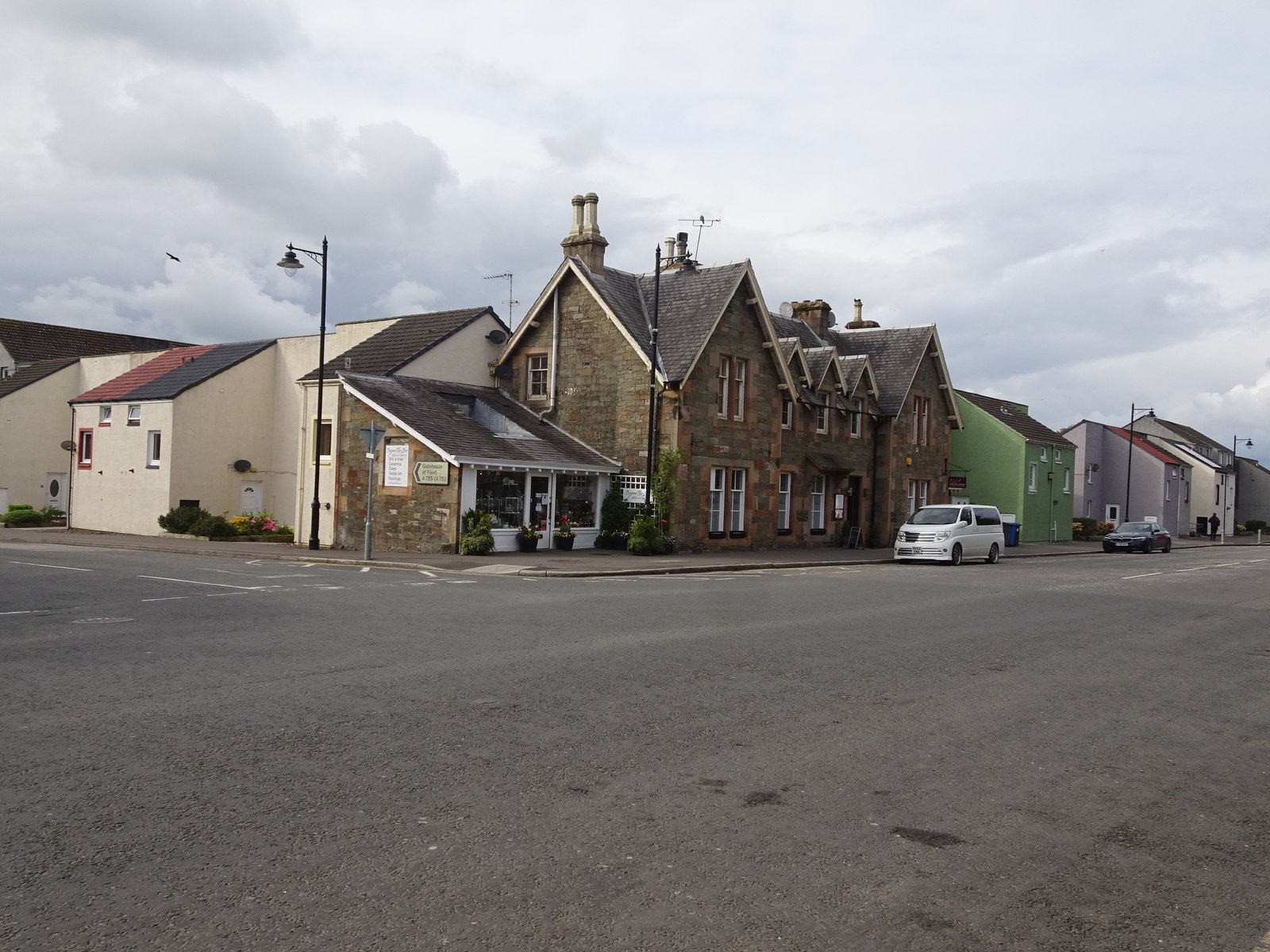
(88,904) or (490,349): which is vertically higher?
(490,349)

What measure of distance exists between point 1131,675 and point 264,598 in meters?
11.2

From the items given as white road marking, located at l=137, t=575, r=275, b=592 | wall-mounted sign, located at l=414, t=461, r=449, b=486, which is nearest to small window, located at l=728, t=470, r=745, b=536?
wall-mounted sign, located at l=414, t=461, r=449, b=486

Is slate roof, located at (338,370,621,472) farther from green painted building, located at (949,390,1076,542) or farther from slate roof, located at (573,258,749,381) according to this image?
green painted building, located at (949,390,1076,542)

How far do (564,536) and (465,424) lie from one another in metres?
4.17

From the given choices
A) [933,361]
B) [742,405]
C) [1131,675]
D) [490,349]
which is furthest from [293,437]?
[1131,675]

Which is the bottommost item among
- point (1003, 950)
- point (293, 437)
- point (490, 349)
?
point (1003, 950)

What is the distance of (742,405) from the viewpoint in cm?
3238

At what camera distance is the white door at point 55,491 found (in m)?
41.2

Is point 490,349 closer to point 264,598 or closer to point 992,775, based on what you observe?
point 264,598

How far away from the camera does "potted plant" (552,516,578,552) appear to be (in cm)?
2858

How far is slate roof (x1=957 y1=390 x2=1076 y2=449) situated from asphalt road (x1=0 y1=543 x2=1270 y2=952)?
1566 inches

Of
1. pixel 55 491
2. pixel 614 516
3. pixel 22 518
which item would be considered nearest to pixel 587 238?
pixel 614 516

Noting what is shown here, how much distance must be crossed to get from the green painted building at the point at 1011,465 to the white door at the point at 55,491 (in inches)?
1508

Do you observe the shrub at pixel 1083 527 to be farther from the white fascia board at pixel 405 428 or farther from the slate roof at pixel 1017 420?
the white fascia board at pixel 405 428
